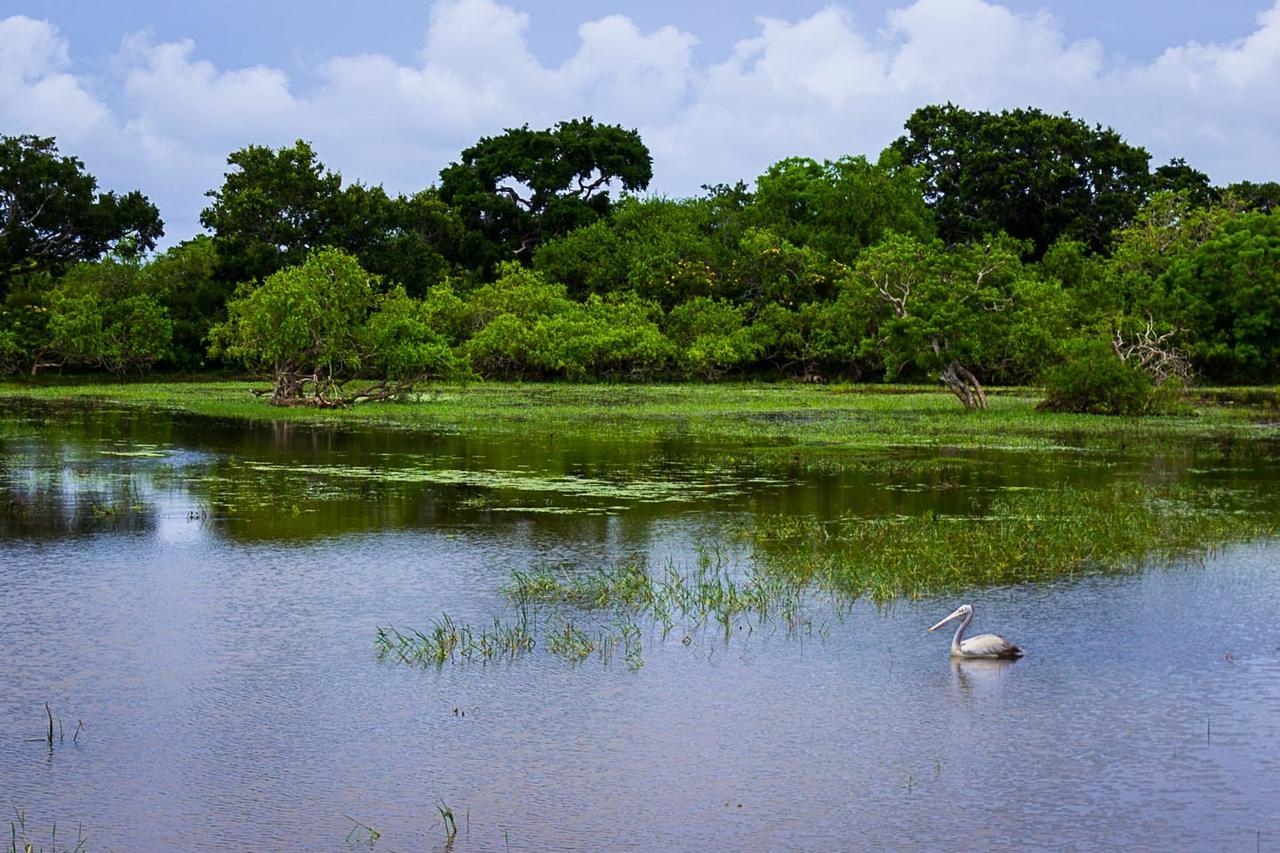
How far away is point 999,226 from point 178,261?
145ft

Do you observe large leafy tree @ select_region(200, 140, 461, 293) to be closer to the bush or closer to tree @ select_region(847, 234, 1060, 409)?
tree @ select_region(847, 234, 1060, 409)

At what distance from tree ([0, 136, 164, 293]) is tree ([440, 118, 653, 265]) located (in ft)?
64.2

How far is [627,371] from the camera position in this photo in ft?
222

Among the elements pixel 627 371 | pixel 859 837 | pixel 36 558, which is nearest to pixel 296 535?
pixel 36 558

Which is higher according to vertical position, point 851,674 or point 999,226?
point 999,226

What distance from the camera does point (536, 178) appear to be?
8500 centimetres

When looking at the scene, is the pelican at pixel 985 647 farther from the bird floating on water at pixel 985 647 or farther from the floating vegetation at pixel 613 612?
the floating vegetation at pixel 613 612

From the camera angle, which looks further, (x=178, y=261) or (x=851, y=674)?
(x=178, y=261)

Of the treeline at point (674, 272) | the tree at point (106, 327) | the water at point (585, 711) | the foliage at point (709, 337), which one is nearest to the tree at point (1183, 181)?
the treeline at point (674, 272)

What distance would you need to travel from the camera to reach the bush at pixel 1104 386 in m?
39.7

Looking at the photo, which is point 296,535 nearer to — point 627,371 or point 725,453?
point 725,453

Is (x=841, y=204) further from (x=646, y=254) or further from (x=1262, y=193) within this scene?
(x=1262, y=193)

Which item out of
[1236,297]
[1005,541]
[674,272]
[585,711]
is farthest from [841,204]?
[585,711]

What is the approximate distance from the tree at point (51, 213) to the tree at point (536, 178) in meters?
19.6
